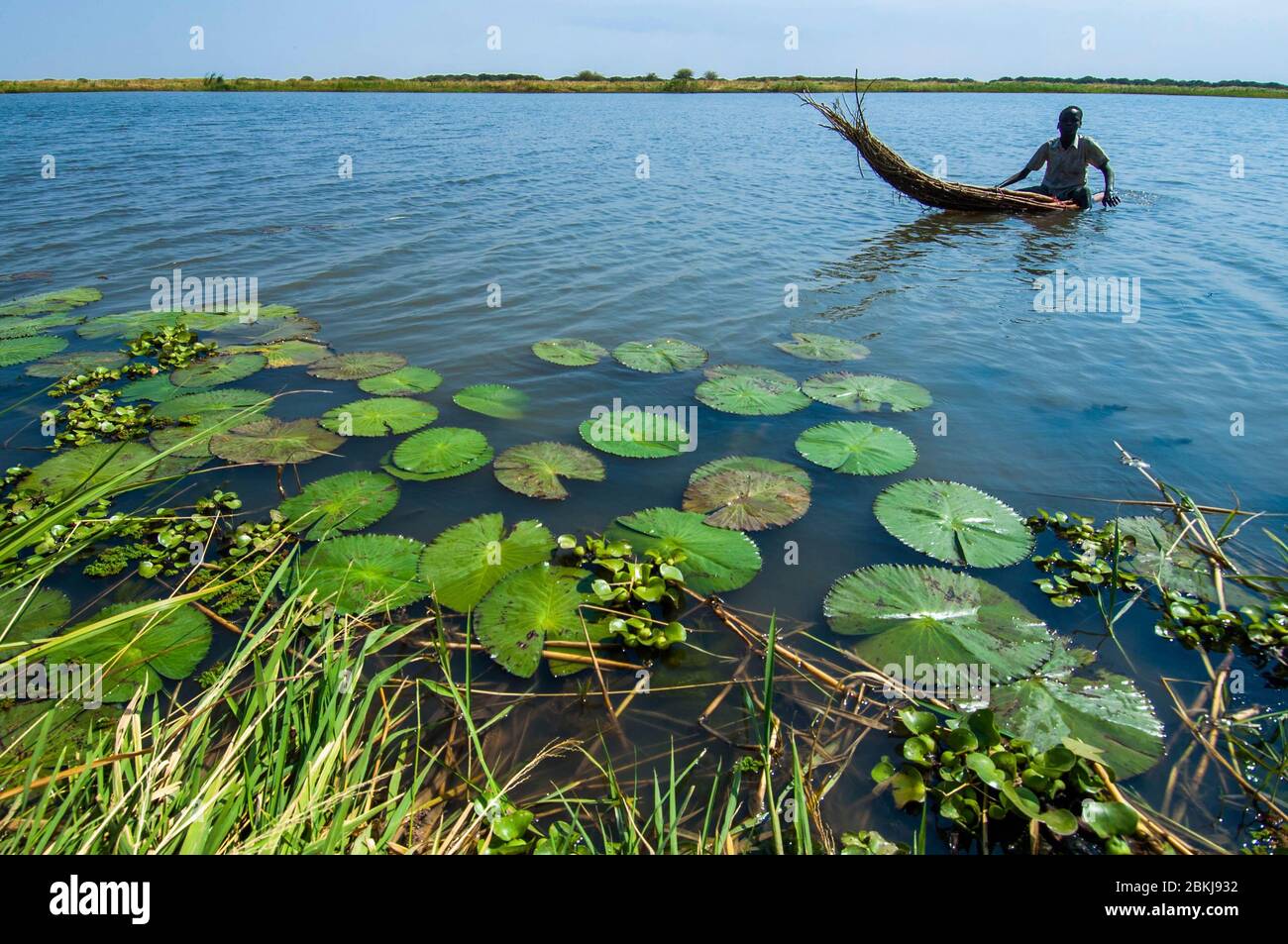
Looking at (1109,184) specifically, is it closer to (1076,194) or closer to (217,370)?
(1076,194)

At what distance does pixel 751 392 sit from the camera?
5.41 m

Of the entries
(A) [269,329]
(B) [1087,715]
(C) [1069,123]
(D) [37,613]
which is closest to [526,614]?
(D) [37,613]

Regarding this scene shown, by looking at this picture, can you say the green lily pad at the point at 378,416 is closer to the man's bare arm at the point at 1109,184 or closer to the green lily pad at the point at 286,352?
the green lily pad at the point at 286,352

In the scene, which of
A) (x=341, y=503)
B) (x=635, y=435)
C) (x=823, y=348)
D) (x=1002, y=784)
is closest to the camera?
(x=1002, y=784)

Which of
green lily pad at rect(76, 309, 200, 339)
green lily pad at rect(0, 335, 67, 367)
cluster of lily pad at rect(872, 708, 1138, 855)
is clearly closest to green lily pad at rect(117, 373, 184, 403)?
green lily pad at rect(0, 335, 67, 367)

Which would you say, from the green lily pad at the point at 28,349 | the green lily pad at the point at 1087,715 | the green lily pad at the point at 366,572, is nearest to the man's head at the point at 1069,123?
the green lily pad at the point at 1087,715

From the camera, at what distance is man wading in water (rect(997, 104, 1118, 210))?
10.9 m

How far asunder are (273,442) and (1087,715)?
4.88 metres

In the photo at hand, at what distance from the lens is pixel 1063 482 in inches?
173

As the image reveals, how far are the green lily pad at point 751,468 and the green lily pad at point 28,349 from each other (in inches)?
241

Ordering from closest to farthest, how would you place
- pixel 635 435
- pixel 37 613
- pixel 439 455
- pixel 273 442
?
pixel 37 613 → pixel 439 455 → pixel 273 442 → pixel 635 435

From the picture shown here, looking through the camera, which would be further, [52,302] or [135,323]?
[52,302]

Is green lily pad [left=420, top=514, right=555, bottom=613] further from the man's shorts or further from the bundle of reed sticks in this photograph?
the man's shorts

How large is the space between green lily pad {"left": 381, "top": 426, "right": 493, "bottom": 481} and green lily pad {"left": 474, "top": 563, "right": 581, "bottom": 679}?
49.3 inches
